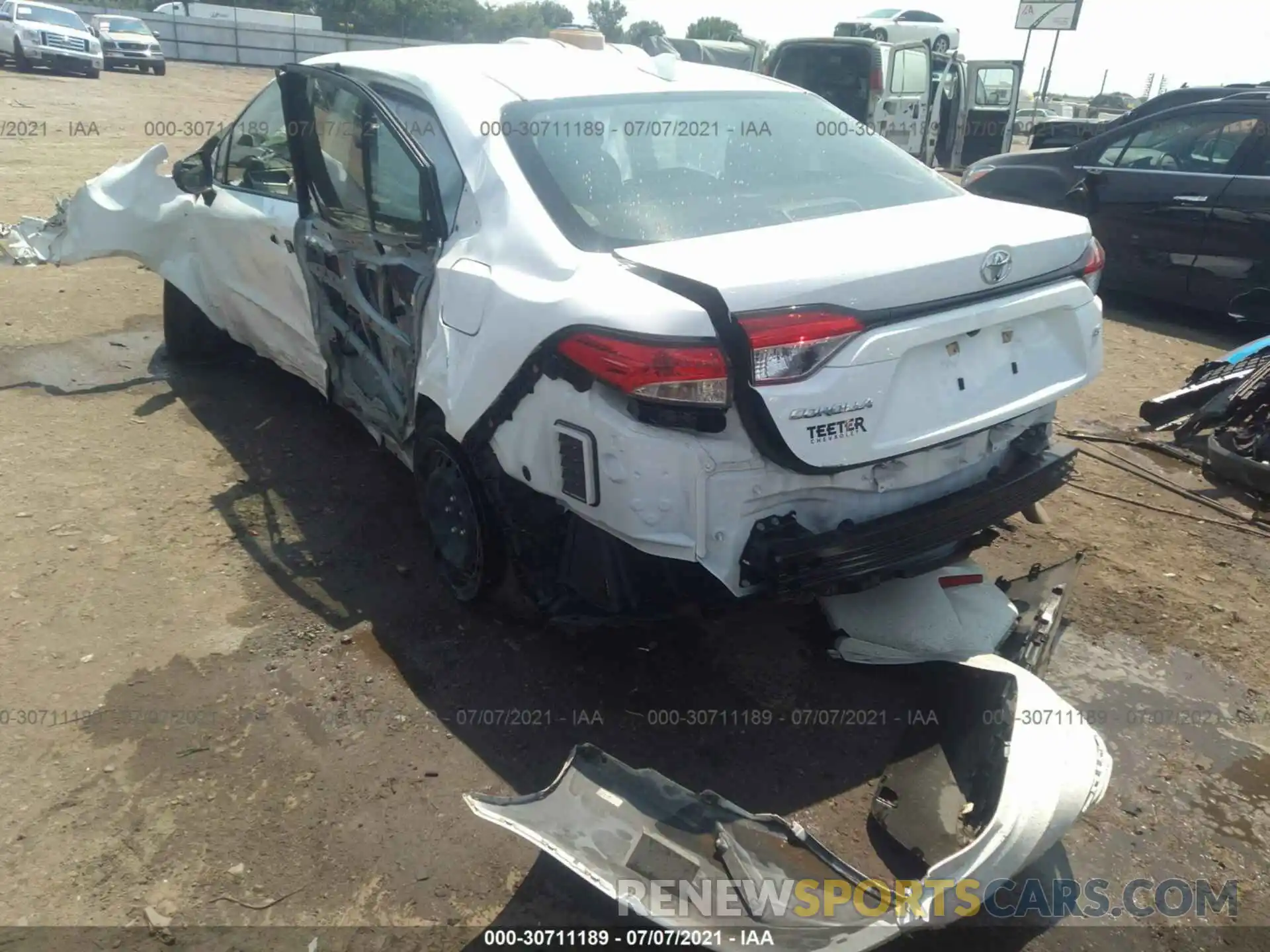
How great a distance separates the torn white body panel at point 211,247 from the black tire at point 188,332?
0.61 feet

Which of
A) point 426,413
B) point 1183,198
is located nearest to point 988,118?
point 1183,198

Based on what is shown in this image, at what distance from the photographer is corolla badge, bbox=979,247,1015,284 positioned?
2541mm

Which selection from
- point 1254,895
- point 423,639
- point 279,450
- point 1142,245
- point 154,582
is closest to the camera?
point 1254,895

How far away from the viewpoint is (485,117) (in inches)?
116

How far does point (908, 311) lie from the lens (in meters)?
2.40

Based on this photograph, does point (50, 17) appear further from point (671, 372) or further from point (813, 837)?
point (813, 837)

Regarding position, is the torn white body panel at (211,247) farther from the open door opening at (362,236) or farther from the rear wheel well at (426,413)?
the rear wheel well at (426,413)

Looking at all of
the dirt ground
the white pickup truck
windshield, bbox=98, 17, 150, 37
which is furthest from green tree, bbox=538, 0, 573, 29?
the dirt ground

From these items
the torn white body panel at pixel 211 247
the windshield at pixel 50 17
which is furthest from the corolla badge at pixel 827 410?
the windshield at pixel 50 17

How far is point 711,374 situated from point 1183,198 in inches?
245

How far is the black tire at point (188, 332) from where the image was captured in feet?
17.9

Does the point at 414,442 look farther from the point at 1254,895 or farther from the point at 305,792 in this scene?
the point at 1254,895

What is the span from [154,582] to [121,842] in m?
1.30

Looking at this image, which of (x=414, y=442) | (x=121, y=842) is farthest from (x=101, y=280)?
(x=121, y=842)
